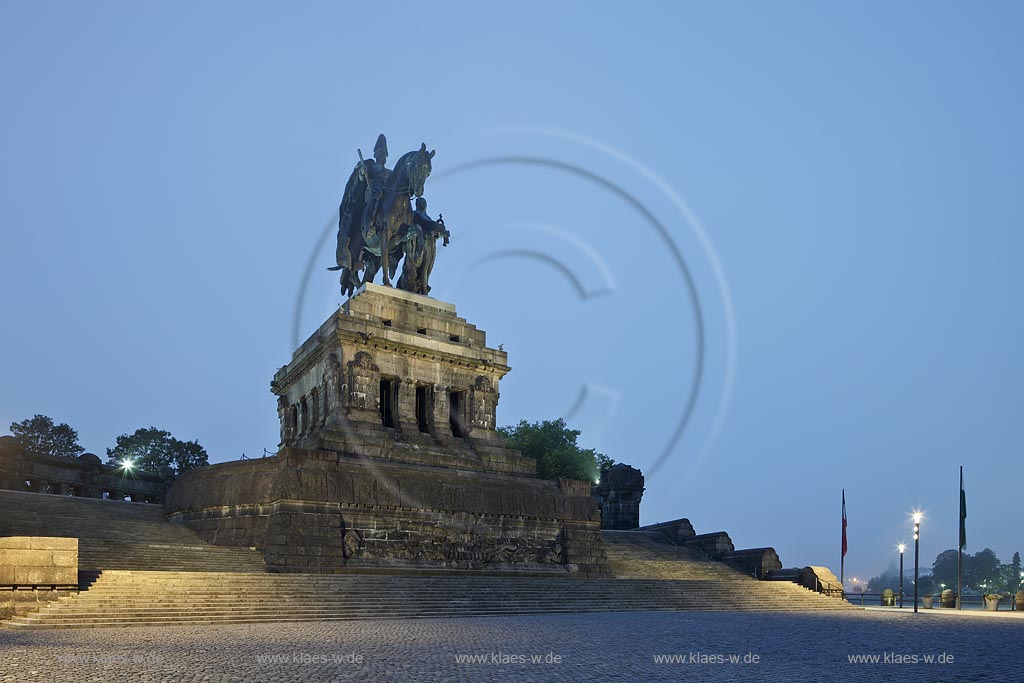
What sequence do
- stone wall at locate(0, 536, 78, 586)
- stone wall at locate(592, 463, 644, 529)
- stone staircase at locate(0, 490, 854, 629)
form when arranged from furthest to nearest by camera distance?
1. stone wall at locate(592, 463, 644, 529)
2. stone staircase at locate(0, 490, 854, 629)
3. stone wall at locate(0, 536, 78, 586)

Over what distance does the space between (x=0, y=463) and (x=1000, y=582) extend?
477 ft

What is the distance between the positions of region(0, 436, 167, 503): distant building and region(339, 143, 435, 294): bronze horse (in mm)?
12786

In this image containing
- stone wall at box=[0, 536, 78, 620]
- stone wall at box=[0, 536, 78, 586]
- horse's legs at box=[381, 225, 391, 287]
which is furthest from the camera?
horse's legs at box=[381, 225, 391, 287]

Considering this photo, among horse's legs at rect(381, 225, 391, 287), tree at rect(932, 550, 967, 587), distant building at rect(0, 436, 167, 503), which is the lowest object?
tree at rect(932, 550, 967, 587)

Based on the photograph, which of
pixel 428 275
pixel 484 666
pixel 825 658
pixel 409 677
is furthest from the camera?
pixel 428 275

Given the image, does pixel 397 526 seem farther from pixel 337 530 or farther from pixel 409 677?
pixel 409 677

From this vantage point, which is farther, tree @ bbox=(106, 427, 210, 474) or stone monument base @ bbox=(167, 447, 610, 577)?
tree @ bbox=(106, 427, 210, 474)

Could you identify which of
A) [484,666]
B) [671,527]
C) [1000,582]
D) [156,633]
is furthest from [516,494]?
[1000,582]

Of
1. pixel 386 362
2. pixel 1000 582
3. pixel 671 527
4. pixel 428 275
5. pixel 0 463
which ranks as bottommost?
pixel 1000 582

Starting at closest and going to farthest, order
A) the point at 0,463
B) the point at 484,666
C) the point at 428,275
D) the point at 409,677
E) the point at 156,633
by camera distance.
Result: 1. the point at 409,677
2. the point at 484,666
3. the point at 156,633
4. the point at 0,463
5. the point at 428,275

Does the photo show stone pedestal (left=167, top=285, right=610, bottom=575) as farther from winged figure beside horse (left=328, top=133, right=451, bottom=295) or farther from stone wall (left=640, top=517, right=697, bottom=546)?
stone wall (left=640, top=517, right=697, bottom=546)

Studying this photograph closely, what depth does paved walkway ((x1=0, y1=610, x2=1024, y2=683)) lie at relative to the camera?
448 inches

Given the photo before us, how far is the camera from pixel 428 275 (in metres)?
43.4

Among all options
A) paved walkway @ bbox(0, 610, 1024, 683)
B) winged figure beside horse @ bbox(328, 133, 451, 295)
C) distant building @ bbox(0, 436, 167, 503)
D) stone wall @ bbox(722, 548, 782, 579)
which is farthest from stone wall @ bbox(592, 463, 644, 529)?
paved walkway @ bbox(0, 610, 1024, 683)
